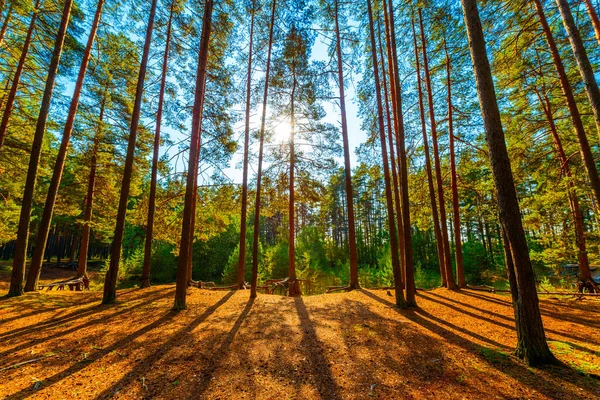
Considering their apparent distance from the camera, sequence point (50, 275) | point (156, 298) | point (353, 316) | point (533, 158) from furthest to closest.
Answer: point (50, 275)
point (533, 158)
point (156, 298)
point (353, 316)

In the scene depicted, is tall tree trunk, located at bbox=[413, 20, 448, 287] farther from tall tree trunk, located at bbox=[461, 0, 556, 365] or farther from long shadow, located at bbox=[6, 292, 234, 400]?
long shadow, located at bbox=[6, 292, 234, 400]

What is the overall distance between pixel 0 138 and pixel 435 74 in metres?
18.0

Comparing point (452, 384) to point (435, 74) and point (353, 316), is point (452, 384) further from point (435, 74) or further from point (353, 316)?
point (435, 74)

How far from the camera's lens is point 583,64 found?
5672mm

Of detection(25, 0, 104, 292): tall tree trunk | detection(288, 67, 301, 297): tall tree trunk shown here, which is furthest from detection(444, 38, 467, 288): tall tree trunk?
detection(25, 0, 104, 292): tall tree trunk

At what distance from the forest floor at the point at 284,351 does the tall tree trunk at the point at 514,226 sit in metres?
0.31

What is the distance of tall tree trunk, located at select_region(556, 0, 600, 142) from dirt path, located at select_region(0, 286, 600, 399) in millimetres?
5204

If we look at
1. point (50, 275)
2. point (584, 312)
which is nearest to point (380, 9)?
point (584, 312)

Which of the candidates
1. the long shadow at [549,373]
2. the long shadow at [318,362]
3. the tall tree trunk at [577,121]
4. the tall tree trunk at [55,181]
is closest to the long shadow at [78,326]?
the tall tree trunk at [55,181]

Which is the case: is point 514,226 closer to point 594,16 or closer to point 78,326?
point 594,16

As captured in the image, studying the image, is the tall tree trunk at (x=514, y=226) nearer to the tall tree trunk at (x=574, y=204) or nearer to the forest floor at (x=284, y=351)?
the forest floor at (x=284, y=351)

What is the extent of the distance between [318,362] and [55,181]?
10544 mm

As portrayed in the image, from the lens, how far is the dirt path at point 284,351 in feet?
9.20

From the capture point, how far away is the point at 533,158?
9.23 meters
